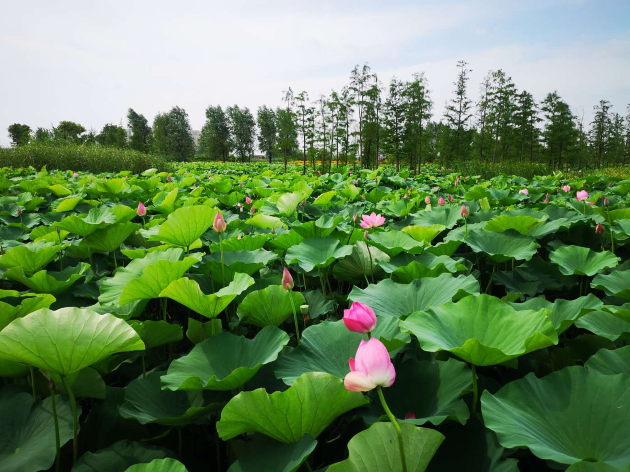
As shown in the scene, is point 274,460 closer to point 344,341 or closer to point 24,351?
point 344,341

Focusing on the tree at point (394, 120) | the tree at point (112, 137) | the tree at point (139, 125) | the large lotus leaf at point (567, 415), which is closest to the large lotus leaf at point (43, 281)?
the large lotus leaf at point (567, 415)

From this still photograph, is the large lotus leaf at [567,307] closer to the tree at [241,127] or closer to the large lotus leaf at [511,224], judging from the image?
the large lotus leaf at [511,224]

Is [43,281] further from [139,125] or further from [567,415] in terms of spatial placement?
[139,125]

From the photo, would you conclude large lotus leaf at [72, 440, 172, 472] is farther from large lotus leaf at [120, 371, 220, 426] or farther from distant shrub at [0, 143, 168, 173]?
distant shrub at [0, 143, 168, 173]

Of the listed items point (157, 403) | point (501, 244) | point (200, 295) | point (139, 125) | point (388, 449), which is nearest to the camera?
point (388, 449)

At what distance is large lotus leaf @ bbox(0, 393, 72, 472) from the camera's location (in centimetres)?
68

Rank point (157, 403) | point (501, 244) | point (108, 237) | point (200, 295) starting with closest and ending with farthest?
point (157, 403) → point (200, 295) → point (501, 244) → point (108, 237)

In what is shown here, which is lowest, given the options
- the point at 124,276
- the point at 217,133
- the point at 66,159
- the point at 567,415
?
the point at 567,415

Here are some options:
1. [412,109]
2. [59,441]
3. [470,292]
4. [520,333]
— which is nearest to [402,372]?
[520,333]

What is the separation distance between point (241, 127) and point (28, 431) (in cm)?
5158

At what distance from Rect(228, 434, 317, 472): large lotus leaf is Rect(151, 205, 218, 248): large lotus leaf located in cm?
99

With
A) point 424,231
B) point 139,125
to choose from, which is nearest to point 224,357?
point 424,231

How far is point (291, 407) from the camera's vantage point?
62 centimetres

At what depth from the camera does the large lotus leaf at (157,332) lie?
0.97m
